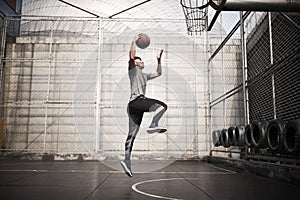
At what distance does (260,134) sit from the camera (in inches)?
128

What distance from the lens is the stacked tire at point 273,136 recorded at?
2564 mm

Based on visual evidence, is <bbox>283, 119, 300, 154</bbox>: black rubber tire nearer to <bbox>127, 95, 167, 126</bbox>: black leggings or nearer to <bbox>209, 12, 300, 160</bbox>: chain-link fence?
<bbox>209, 12, 300, 160</bbox>: chain-link fence

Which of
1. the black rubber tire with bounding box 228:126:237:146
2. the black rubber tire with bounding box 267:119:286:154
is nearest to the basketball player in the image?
the black rubber tire with bounding box 267:119:286:154

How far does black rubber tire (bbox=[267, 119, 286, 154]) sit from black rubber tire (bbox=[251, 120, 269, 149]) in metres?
0.07

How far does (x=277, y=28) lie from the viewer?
4.27 metres

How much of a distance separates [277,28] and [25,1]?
609 cm

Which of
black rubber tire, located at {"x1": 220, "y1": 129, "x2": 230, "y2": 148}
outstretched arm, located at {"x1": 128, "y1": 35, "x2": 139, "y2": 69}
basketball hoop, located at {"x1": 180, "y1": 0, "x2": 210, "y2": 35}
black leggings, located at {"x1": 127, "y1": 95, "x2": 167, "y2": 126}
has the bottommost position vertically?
black rubber tire, located at {"x1": 220, "y1": 129, "x2": 230, "y2": 148}

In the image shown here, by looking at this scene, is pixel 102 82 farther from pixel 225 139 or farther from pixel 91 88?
pixel 225 139

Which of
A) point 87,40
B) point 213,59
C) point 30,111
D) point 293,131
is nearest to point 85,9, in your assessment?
point 87,40

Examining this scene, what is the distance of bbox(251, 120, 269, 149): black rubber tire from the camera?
125 inches

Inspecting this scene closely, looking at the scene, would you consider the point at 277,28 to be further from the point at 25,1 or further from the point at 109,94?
the point at 25,1

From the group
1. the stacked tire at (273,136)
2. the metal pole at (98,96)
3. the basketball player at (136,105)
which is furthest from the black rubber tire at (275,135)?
the metal pole at (98,96)

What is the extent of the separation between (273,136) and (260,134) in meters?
0.16

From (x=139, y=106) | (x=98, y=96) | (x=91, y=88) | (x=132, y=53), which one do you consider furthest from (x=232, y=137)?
(x=91, y=88)
